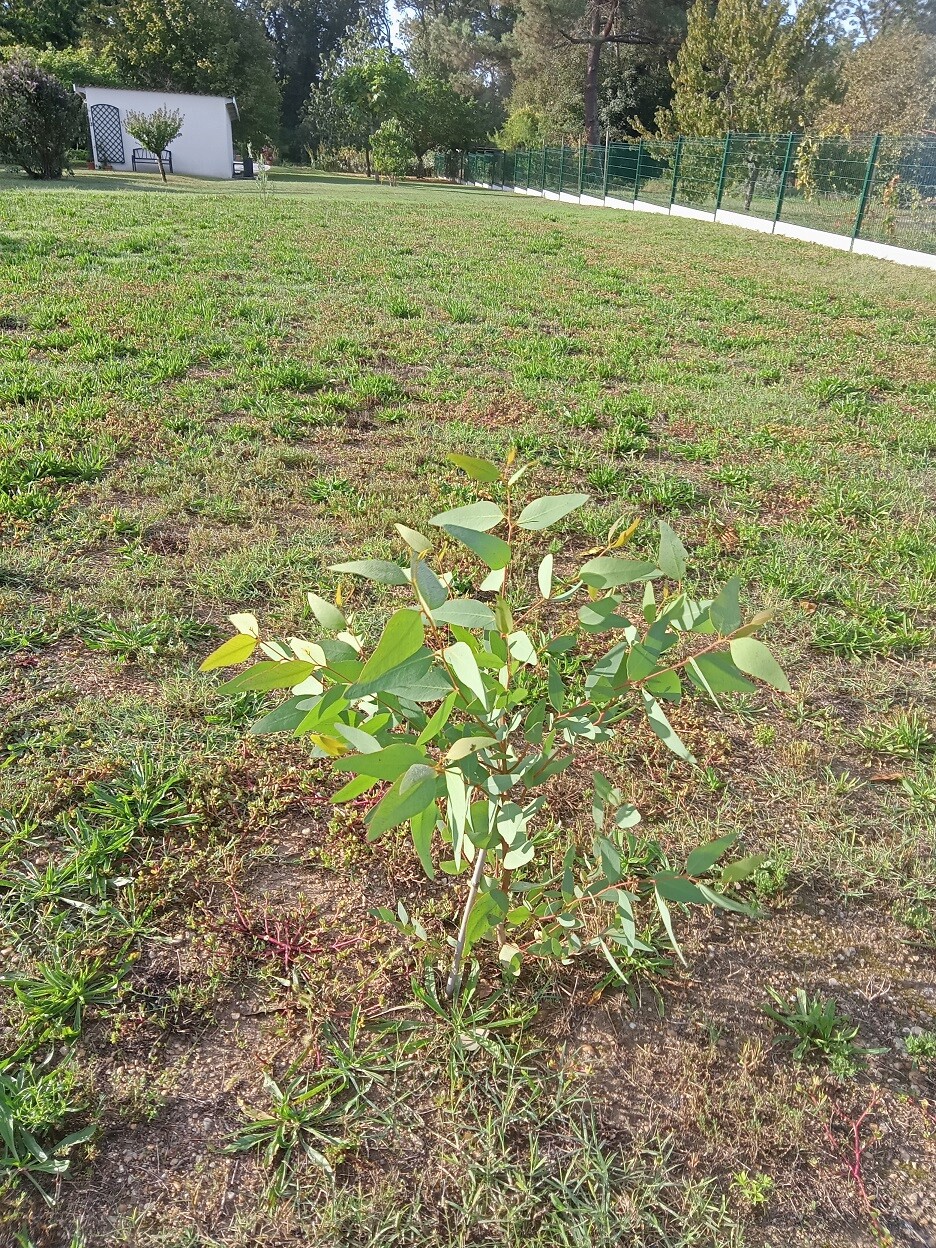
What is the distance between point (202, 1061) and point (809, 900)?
1.24m

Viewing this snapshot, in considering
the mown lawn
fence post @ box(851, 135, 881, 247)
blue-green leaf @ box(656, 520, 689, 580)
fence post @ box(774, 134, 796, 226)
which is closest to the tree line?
fence post @ box(774, 134, 796, 226)

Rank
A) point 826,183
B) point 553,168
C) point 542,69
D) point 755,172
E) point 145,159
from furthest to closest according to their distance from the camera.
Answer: point 542,69, point 553,168, point 145,159, point 755,172, point 826,183

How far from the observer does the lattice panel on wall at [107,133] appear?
25594mm

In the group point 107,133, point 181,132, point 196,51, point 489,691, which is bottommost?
point 489,691

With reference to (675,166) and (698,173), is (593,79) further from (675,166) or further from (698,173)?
(698,173)

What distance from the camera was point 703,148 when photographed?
17.7 m

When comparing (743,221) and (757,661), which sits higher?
(743,221)

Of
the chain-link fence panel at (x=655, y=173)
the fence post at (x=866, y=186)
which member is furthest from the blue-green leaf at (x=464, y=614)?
the chain-link fence panel at (x=655, y=173)

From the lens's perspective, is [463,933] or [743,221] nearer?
[463,933]

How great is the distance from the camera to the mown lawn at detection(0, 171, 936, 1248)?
117 centimetres

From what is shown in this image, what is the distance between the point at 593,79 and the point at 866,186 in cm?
2528

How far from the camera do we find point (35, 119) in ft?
50.9

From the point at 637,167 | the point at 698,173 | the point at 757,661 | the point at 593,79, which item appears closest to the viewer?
the point at 757,661

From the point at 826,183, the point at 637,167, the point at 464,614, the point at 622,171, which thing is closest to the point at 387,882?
the point at 464,614
